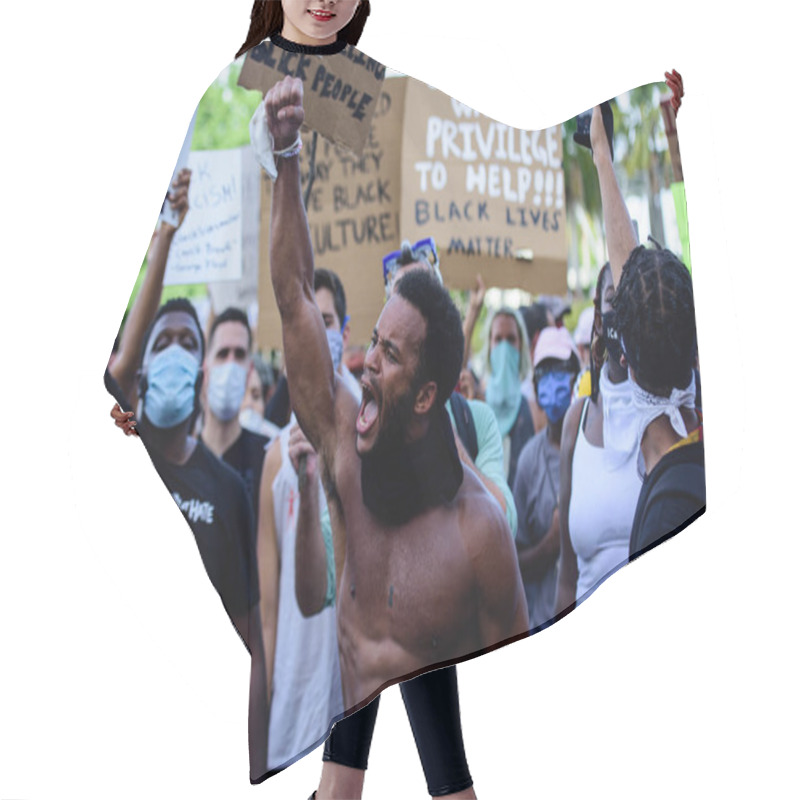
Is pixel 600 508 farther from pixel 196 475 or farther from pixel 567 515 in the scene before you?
pixel 196 475

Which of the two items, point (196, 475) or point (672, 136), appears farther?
point (672, 136)

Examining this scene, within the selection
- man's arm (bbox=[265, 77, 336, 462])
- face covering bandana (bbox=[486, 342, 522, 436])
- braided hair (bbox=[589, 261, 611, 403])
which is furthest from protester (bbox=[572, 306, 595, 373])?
man's arm (bbox=[265, 77, 336, 462])

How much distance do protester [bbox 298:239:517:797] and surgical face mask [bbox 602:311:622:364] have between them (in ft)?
0.80

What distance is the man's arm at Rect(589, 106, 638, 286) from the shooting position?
10.5ft

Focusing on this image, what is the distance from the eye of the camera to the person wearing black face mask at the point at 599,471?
3.18 m

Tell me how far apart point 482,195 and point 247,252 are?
45 cm

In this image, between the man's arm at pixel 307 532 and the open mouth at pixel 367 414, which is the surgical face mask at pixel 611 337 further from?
the man's arm at pixel 307 532

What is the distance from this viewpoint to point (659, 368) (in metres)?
3.20

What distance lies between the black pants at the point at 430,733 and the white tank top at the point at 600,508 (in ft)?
1.04

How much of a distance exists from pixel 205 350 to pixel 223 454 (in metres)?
0.19

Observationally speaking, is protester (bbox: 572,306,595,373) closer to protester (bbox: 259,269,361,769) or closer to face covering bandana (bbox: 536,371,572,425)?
face covering bandana (bbox: 536,371,572,425)

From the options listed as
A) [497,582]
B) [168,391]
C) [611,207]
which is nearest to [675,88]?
[611,207]

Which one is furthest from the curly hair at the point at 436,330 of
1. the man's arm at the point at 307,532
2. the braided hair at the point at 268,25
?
the braided hair at the point at 268,25

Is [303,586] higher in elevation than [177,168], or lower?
lower
